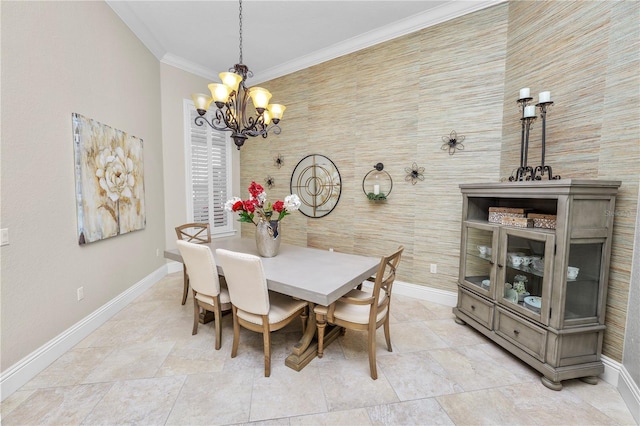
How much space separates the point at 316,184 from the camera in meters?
3.90

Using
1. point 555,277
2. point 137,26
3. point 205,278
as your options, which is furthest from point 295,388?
point 137,26

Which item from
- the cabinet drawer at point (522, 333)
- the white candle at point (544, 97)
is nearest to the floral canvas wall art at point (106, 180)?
the cabinet drawer at point (522, 333)

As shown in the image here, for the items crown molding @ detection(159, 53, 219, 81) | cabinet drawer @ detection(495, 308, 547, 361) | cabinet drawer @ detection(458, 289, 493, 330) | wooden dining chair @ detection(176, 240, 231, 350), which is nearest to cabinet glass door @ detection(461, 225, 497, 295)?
cabinet drawer @ detection(458, 289, 493, 330)

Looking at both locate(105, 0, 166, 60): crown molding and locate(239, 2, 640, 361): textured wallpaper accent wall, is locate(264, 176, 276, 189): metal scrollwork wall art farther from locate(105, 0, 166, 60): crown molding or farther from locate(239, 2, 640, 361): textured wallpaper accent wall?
locate(105, 0, 166, 60): crown molding

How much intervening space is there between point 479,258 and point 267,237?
2008mm

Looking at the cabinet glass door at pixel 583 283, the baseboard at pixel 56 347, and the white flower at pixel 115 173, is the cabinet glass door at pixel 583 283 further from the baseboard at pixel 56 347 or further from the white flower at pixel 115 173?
the white flower at pixel 115 173

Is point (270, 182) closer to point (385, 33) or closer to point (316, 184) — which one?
point (316, 184)

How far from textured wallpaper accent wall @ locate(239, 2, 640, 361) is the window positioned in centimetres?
67

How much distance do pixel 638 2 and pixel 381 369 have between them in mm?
2957

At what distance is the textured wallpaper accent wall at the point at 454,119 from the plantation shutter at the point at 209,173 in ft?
2.19

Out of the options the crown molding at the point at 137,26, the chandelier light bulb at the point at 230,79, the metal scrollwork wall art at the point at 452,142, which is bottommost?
the metal scrollwork wall art at the point at 452,142

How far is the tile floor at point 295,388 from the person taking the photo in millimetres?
1491

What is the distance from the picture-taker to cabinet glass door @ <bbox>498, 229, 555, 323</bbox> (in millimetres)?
1753

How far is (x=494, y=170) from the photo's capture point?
2662 mm
